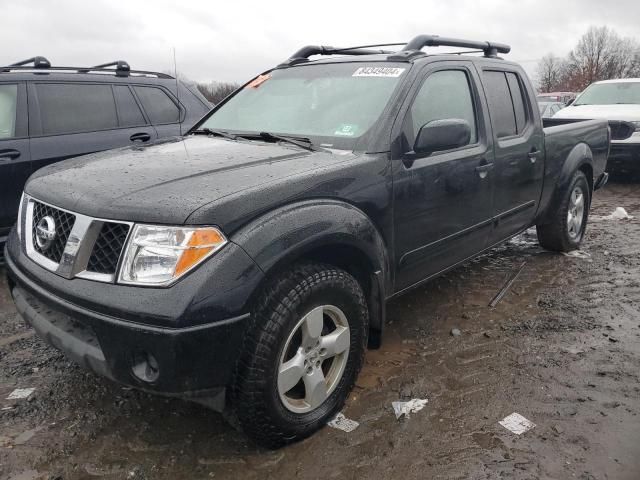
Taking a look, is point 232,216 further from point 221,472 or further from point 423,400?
point 423,400

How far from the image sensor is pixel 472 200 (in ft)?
11.2

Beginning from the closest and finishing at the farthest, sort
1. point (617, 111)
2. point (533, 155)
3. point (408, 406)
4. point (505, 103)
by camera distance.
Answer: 1. point (408, 406)
2. point (505, 103)
3. point (533, 155)
4. point (617, 111)

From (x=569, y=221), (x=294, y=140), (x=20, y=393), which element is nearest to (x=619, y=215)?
(x=569, y=221)

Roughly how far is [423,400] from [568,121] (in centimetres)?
418

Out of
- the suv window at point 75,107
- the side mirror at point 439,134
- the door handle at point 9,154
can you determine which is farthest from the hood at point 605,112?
the door handle at point 9,154

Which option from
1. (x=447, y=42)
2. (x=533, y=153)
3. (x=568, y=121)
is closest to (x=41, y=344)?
(x=447, y=42)

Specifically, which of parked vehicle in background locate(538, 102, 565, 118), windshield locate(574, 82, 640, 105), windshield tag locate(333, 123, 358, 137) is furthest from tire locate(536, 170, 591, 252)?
parked vehicle in background locate(538, 102, 565, 118)

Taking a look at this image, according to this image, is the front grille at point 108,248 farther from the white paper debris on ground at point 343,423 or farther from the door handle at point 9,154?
the door handle at point 9,154

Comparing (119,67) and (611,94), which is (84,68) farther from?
(611,94)

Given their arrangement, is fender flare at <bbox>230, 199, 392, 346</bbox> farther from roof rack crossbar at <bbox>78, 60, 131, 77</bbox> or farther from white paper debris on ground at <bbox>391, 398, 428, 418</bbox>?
roof rack crossbar at <bbox>78, 60, 131, 77</bbox>

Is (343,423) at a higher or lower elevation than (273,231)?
lower

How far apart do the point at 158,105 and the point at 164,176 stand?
137 inches

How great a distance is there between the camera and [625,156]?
848 centimetres

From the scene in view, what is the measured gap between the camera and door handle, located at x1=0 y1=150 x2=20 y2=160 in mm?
4387
